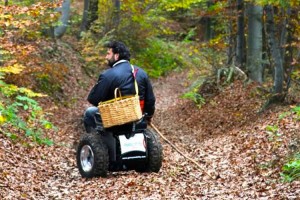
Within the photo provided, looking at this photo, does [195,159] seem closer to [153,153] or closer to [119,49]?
[153,153]

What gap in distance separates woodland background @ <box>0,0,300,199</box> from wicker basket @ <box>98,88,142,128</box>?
3.17 ft

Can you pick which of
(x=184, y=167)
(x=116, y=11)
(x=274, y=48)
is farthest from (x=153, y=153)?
(x=116, y=11)

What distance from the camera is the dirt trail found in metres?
8.34

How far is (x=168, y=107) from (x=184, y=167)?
445 inches

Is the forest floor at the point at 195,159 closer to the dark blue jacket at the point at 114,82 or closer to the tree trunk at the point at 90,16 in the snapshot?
the dark blue jacket at the point at 114,82

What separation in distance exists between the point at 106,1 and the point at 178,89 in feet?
18.3

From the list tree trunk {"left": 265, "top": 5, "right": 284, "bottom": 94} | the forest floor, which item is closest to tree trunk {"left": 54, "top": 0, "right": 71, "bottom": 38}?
the forest floor

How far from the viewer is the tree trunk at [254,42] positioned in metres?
17.8

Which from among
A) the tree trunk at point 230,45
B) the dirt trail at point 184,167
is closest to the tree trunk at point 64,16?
the dirt trail at point 184,167

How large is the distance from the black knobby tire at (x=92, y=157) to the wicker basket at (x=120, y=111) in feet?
1.55

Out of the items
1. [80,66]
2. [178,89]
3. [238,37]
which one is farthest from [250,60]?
[178,89]

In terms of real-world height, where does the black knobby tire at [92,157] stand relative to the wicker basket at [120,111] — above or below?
below

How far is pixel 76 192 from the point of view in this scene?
866cm

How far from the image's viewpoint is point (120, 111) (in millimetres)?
9055
